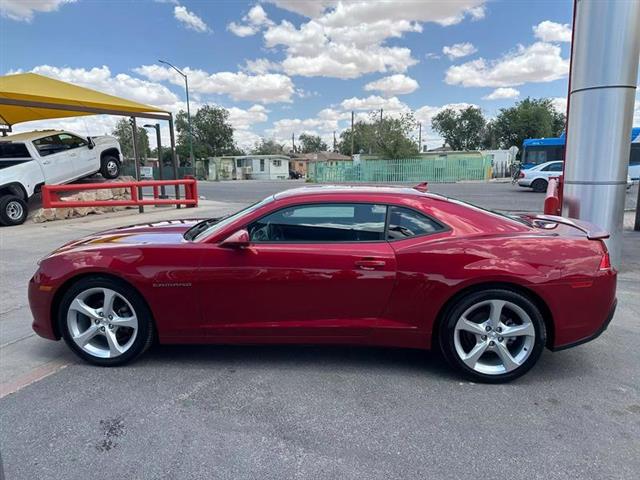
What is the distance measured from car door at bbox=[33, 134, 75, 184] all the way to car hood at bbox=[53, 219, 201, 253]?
9.81 meters

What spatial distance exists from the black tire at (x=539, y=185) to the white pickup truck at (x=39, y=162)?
19376mm

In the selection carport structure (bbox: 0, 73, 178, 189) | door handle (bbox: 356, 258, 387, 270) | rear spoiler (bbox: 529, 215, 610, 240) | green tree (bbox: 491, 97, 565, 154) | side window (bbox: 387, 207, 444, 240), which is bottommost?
door handle (bbox: 356, 258, 387, 270)

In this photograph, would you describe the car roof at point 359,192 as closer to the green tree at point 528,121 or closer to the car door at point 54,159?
the car door at point 54,159

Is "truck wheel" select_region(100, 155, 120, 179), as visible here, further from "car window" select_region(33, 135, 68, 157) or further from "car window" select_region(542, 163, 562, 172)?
"car window" select_region(542, 163, 562, 172)

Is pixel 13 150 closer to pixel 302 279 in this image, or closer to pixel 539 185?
pixel 302 279

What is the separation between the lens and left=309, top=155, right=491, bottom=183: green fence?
3603 centimetres

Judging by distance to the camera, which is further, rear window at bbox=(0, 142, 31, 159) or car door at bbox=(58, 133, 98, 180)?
car door at bbox=(58, 133, 98, 180)

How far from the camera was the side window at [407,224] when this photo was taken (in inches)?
125

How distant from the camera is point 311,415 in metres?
2.74

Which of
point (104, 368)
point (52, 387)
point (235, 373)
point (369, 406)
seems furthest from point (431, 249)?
point (52, 387)

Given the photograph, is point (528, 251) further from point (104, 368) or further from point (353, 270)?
point (104, 368)

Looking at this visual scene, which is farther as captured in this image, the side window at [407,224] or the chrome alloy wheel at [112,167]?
the chrome alloy wheel at [112,167]

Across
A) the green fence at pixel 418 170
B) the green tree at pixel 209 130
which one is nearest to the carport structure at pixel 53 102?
the green fence at pixel 418 170

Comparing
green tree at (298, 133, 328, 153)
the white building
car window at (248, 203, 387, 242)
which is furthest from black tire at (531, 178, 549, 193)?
green tree at (298, 133, 328, 153)
